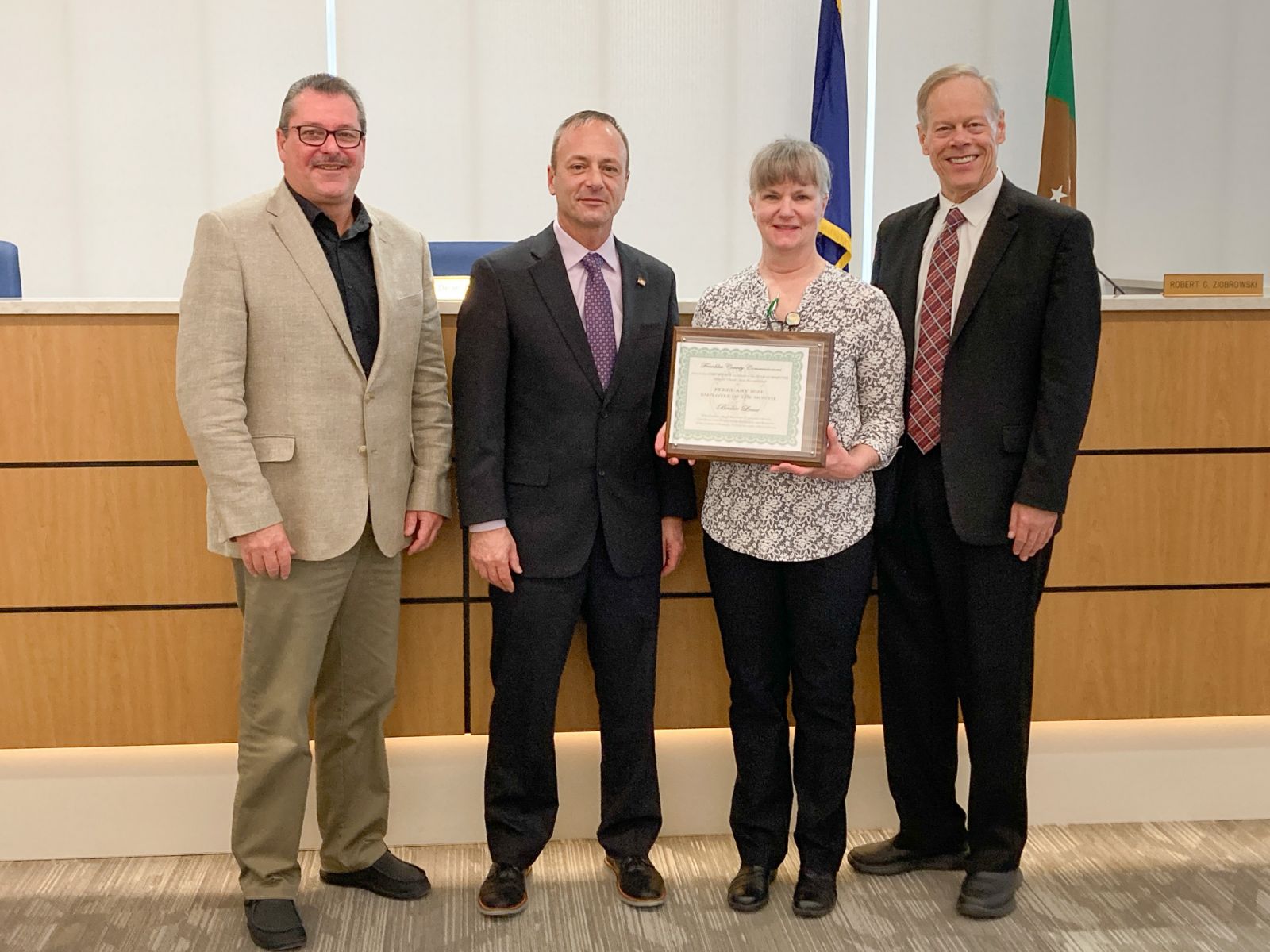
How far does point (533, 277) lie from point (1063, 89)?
12.0 feet

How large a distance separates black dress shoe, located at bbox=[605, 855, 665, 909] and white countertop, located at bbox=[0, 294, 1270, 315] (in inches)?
49.6

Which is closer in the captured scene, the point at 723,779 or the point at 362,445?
the point at 362,445

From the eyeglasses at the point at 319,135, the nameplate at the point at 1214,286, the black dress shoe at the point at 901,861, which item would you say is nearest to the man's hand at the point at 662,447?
the eyeglasses at the point at 319,135

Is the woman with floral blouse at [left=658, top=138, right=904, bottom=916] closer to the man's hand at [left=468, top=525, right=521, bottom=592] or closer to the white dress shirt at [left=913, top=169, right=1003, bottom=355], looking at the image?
the white dress shirt at [left=913, top=169, right=1003, bottom=355]

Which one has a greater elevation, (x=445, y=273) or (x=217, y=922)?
(x=445, y=273)

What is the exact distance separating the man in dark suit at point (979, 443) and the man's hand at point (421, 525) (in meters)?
0.97

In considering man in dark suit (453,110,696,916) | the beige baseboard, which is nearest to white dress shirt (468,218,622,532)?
man in dark suit (453,110,696,916)

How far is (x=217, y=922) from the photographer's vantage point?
224 cm

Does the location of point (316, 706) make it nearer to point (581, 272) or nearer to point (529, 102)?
point (581, 272)

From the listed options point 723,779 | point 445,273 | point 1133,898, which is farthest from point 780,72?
point 1133,898

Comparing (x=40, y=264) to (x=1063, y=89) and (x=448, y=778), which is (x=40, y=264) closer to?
(x=448, y=778)

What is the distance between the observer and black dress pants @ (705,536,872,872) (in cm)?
216

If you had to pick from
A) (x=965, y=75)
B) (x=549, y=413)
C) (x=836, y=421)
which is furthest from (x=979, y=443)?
(x=549, y=413)

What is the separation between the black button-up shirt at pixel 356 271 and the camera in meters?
2.13
